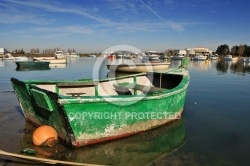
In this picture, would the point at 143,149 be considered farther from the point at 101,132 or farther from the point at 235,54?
the point at 235,54

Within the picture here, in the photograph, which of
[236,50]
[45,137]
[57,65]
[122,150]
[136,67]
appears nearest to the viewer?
[45,137]

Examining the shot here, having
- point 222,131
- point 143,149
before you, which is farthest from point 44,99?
point 222,131

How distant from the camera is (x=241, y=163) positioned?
19.6 feet

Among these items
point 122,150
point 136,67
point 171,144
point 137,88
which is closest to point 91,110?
point 122,150

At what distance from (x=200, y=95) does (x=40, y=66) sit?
100ft

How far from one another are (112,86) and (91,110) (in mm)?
4106

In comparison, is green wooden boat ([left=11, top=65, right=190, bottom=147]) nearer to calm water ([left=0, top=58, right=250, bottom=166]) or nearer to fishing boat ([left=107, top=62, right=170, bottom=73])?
calm water ([left=0, top=58, right=250, bottom=166])

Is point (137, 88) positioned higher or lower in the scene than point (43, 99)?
lower

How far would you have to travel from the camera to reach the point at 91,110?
19.4 ft

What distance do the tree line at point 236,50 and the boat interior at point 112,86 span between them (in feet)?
326

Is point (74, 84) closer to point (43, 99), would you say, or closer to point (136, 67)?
point (43, 99)

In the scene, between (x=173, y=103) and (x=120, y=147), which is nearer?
(x=120, y=147)

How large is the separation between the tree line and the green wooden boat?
103377 mm

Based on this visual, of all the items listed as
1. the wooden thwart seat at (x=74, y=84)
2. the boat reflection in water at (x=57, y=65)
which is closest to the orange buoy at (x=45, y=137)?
the wooden thwart seat at (x=74, y=84)
